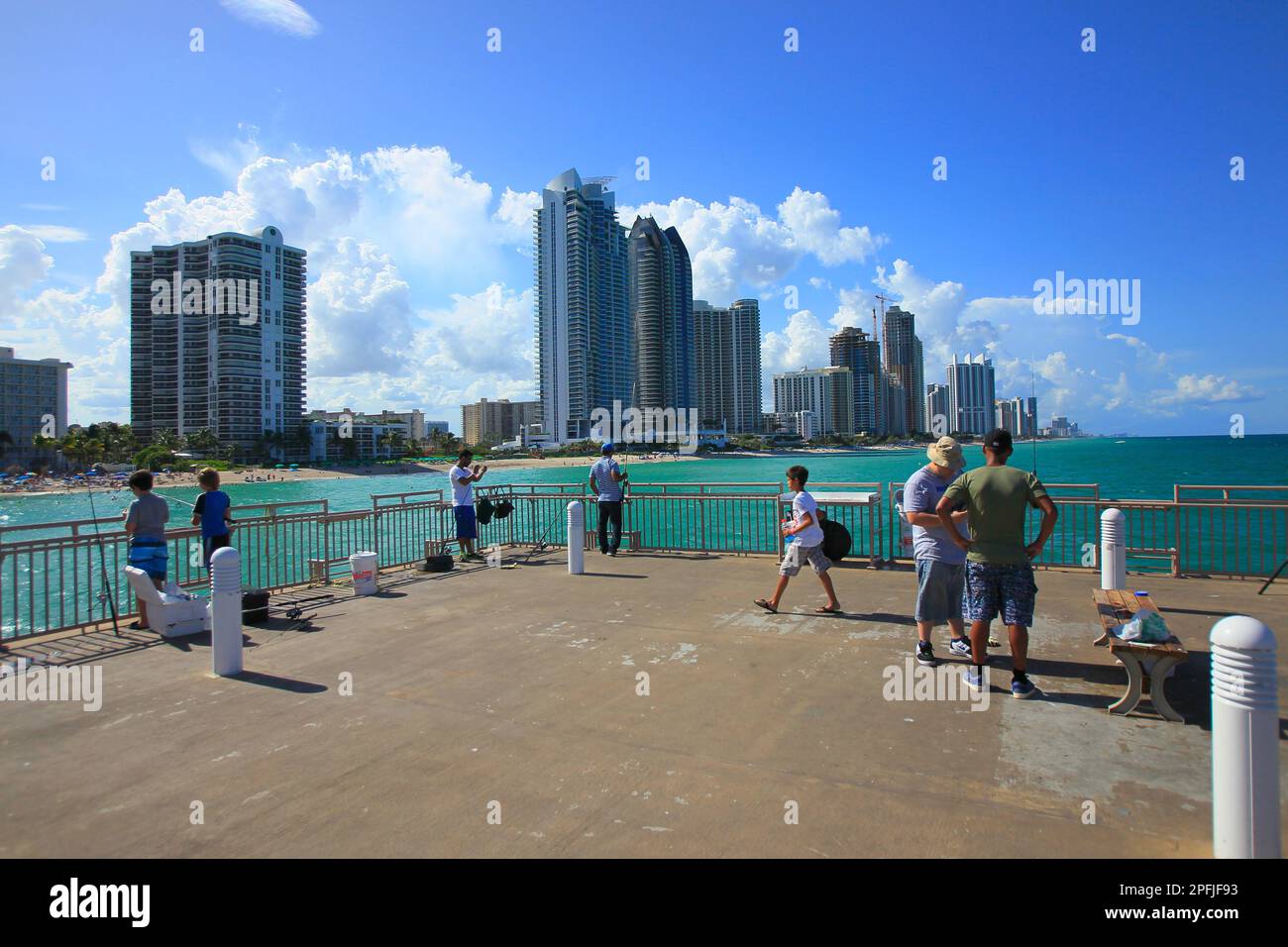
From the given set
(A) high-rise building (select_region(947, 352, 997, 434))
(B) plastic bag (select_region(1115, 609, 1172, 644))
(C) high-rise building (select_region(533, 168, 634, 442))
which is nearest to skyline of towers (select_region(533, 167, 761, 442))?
(C) high-rise building (select_region(533, 168, 634, 442))

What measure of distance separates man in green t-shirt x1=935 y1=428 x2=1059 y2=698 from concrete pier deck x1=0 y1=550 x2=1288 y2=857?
1.53 feet

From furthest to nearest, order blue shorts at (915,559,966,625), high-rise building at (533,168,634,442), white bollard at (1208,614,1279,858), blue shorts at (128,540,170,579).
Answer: high-rise building at (533,168,634,442)
blue shorts at (128,540,170,579)
blue shorts at (915,559,966,625)
white bollard at (1208,614,1279,858)

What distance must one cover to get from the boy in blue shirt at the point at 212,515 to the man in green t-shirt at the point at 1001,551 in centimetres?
815

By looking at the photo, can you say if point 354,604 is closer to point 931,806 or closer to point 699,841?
point 699,841

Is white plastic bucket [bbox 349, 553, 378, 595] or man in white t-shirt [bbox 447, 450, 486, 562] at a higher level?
man in white t-shirt [bbox 447, 450, 486, 562]

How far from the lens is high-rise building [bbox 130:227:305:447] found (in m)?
125

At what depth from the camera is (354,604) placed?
9414mm

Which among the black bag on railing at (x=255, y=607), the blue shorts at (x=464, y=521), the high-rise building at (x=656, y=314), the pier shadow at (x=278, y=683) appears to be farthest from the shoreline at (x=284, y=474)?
Result: the pier shadow at (x=278, y=683)

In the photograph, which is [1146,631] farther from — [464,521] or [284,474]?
[284,474]

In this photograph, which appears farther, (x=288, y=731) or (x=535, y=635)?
(x=535, y=635)

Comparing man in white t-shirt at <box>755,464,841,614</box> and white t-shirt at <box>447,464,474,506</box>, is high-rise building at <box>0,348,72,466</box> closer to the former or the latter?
white t-shirt at <box>447,464,474,506</box>

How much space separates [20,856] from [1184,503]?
1228cm
